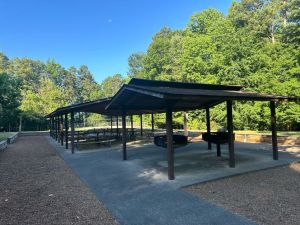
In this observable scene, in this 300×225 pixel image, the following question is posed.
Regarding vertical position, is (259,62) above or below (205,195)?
above

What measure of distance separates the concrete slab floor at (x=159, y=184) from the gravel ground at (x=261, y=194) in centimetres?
30

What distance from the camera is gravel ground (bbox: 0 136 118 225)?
15.1 ft

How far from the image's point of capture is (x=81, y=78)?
81.3 metres

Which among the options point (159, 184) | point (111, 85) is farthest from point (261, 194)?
point (111, 85)

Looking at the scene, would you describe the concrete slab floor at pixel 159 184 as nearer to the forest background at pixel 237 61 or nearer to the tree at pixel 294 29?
the forest background at pixel 237 61

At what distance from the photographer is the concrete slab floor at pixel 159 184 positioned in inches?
174

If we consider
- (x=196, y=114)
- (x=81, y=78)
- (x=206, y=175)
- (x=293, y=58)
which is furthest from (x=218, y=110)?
(x=81, y=78)

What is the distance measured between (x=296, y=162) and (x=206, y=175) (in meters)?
3.70

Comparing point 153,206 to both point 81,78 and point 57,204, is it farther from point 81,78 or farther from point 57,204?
point 81,78

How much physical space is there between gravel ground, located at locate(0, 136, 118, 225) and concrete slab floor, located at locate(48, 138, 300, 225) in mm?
310

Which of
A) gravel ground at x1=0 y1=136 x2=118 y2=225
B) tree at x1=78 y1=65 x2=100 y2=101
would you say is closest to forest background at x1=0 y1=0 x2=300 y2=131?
gravel ground at x1=0 y1=136 x2=118 y2=225

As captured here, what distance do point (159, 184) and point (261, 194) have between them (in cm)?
246

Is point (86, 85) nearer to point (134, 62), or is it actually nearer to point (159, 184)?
point (134, 62)

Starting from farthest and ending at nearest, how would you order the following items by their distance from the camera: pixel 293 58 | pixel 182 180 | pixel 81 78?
pixel 81 78, pixel 293 58, pixel 182 180
